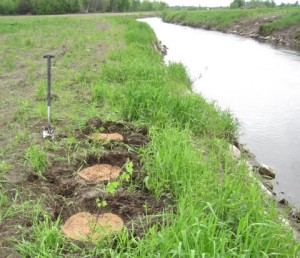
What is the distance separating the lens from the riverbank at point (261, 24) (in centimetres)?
2519

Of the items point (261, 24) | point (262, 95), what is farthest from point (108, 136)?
point (261, 24)

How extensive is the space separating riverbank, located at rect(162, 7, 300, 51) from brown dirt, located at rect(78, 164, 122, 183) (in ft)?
63.3

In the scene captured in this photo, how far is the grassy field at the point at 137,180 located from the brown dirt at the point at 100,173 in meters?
0.14

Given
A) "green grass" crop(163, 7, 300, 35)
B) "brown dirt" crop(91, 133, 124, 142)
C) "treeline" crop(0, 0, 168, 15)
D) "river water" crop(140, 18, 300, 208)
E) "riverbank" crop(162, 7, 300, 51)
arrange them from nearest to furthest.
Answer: "brown dirt" crop(91, 133, 124, 142), "river water" crop(140, 18, 300, 208), "riverbank" crop(162, 7, 300, 51), "green grass" crop(163, 7, 300, 35), "treeline" crop(0, 0, 168, 15)

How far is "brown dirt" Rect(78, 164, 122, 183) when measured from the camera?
4.39 metres

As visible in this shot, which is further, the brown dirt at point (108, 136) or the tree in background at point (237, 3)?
the tree in background at point (237, 3)

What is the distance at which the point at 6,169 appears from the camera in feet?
14.5

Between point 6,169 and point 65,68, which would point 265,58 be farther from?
point 6,169

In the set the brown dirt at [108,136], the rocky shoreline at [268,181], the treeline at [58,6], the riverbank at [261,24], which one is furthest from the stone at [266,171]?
the treeline at [58,6]

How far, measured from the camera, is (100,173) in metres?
4.52

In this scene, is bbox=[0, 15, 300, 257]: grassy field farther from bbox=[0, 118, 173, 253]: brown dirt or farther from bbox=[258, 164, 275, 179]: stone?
bbox=[258, 164, 275, 179]: stone

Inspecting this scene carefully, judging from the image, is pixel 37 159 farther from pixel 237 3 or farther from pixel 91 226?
pixel 237 3

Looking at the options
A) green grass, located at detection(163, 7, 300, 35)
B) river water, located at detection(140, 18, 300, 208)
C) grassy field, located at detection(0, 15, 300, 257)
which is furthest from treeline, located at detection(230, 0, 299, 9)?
grassy field, located at detection(0, 15, 300, 257)

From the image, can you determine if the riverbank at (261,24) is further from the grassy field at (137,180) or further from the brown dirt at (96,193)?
the brown dirt at (96,193)
